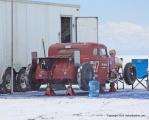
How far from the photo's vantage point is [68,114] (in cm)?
1562

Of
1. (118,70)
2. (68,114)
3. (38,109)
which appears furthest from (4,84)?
(68,114)

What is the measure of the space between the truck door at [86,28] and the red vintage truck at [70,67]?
3085 millimetres

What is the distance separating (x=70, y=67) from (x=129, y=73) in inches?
159

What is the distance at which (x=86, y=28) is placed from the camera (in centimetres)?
2714

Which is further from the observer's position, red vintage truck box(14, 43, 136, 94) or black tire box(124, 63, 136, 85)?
black tire box(124, 63, 136, 85)

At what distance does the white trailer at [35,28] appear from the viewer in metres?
24.1

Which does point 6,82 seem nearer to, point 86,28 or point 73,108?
point 86,28

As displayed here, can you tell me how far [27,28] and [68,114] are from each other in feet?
33.3

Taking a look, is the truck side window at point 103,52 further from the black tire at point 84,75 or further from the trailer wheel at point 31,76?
the trailer wheel at point 31,76

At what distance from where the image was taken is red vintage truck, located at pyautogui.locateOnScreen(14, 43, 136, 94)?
22.1m

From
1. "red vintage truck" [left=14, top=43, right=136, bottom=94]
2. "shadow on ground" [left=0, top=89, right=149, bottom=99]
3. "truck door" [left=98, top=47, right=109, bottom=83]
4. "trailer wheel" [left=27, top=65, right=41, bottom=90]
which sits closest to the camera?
"shadow on ground" [left=0, top=89, right=149, bottom=99]

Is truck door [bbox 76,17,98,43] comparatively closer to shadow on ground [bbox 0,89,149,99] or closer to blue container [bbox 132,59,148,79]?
blue container [bbox 132,59,148,79]

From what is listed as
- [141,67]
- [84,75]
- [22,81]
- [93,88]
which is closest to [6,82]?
[22,81]

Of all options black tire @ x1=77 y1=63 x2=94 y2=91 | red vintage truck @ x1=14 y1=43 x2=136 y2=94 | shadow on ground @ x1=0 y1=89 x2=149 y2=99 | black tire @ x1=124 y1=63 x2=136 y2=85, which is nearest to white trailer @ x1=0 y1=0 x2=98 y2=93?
red vintage truck @ x1=14 y1=43 x2=136 y2=94
